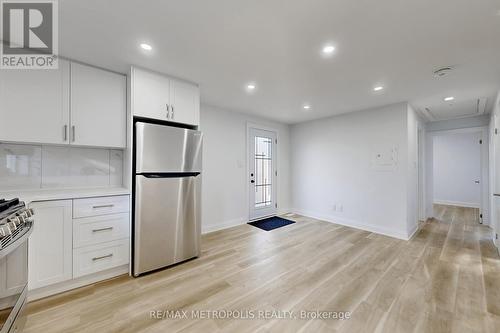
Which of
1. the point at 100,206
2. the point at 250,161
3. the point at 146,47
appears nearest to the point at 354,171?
the point at 250,161

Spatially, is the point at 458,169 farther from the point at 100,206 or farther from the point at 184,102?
the point at 100,206

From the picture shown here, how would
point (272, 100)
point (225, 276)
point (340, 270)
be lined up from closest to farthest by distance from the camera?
point (225, 276) → point (340, 270) → point (272, 100)

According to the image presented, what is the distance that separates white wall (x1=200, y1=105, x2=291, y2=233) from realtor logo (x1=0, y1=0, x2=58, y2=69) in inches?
83.1

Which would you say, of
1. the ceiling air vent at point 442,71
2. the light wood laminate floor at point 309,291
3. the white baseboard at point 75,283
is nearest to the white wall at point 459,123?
the light wood laminate floor at point 309,291

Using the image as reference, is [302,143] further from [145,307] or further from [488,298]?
[145,307]

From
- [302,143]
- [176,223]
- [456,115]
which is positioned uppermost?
[456,115]

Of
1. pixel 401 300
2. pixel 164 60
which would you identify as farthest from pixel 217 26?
pixel 401 300

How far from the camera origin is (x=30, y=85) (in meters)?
2.00

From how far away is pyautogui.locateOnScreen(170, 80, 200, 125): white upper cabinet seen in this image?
8.65 ft

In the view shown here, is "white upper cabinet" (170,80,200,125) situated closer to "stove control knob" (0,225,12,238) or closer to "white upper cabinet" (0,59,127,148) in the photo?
"white upper cabinet" (0,59,127,148)

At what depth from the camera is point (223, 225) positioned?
404 cm

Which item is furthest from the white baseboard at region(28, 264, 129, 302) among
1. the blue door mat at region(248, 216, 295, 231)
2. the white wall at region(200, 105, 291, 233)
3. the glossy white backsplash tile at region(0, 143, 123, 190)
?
the blue door mat at region(248, 216, 295, 231)

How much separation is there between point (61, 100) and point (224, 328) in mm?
2696

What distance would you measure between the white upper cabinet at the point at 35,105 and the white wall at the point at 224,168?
1955 millimetres
